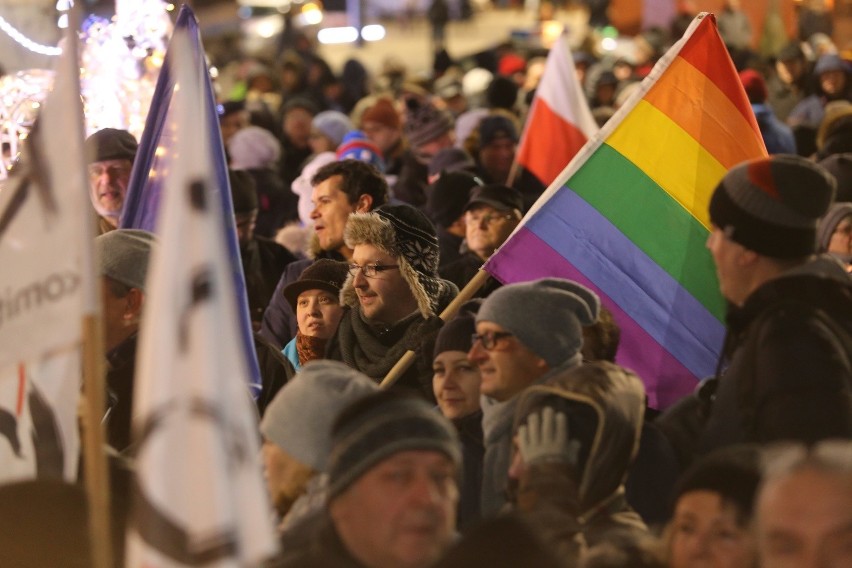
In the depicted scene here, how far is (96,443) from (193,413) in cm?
56

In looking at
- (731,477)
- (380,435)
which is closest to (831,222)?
(731,477)

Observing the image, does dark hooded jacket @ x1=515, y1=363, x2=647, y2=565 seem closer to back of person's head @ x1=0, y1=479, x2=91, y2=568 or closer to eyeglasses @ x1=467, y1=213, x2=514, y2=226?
A: back of person's head @ x1=0, y1=479, x2=91, y2=568

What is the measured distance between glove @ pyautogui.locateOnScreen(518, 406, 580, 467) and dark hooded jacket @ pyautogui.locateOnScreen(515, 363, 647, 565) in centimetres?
2

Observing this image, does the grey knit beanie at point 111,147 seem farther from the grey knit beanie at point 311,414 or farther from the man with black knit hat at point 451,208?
the grey knit beanie at point 311,414

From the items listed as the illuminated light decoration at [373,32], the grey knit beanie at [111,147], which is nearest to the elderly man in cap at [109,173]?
the grey knit beanie at [111,147]

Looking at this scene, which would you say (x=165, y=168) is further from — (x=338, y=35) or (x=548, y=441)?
(x=338, y=35)

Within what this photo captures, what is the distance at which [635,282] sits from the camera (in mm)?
6238

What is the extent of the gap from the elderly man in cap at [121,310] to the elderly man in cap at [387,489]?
1.50m

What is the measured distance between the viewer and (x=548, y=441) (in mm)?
4512

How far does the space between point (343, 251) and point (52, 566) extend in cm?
340

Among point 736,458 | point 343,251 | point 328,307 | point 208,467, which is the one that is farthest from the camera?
point 343,251

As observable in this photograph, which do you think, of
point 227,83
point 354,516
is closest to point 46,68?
point 354,516

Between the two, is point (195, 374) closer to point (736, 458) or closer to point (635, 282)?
point (736, 458)

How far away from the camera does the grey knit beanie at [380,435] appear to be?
4.04 m
